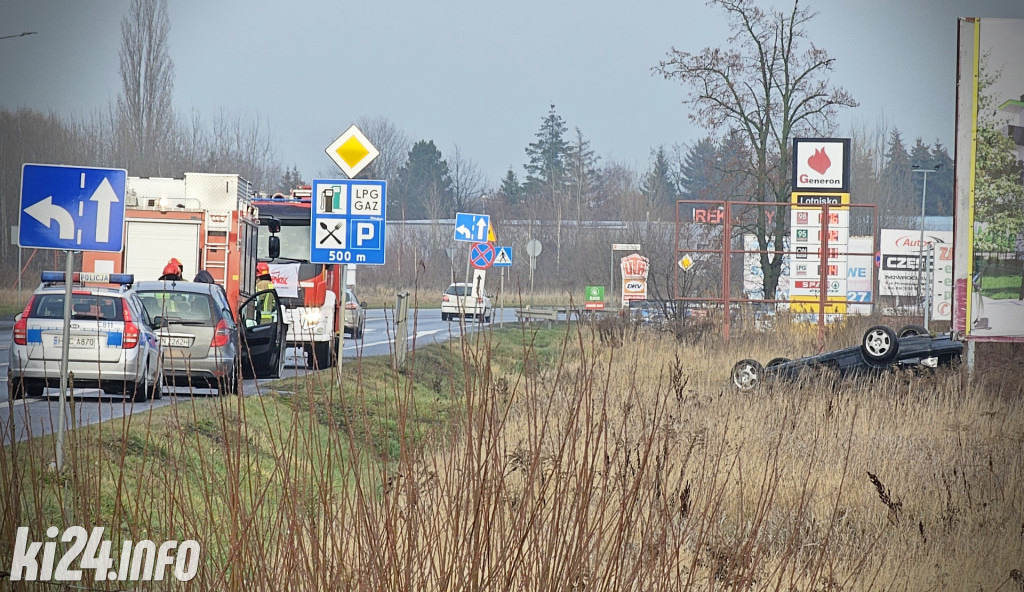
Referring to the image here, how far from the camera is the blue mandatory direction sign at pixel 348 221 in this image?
625 inches

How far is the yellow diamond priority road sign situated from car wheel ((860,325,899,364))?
6153mm

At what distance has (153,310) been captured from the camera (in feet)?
57.1

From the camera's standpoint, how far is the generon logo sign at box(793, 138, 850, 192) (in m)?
27.1

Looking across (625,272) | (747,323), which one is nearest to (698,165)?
(625,272)

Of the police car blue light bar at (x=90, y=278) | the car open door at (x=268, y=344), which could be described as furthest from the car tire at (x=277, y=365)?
the police car blue light bar at (x=90, y=278)

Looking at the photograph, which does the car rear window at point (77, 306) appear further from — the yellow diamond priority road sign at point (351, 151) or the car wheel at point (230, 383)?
the car wheel at point (230, 383)

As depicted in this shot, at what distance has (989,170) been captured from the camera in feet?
47.2

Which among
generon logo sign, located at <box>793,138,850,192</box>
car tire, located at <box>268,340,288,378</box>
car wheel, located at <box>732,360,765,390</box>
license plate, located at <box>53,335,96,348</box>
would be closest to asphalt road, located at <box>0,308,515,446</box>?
car tire, located at <box>268,340,288,378</box>

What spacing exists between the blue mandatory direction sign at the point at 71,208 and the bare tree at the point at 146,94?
135ft

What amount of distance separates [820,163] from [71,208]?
20.4 meters

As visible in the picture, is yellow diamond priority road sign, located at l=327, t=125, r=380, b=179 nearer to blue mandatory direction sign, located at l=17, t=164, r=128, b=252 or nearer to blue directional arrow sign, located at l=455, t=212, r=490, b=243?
blue mandatory direction sign, located at l=17, t=164, r=128, b=252

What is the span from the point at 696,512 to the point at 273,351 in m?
9.71

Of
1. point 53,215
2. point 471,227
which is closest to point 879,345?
point 53,215

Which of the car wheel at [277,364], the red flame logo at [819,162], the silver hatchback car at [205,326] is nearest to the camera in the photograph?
the silver hatchback car at [205,326]
